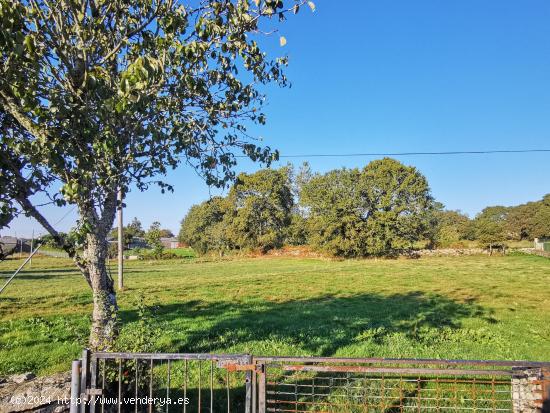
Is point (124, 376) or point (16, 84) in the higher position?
point (16, 84)

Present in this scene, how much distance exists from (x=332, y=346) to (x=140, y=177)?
5277 mm

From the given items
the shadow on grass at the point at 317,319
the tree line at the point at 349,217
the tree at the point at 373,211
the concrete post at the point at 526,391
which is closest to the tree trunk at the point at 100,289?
the shadow on grass at the point at 317,319

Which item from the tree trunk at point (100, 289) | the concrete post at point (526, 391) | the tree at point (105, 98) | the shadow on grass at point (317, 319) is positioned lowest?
the shadow on grass at point (317, 319)

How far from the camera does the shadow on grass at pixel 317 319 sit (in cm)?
907

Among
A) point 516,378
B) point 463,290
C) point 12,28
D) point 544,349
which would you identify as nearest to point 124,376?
point 12,28

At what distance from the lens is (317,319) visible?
11.7 m

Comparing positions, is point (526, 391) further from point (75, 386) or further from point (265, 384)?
point (75, 386)

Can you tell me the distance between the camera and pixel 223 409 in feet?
18.1

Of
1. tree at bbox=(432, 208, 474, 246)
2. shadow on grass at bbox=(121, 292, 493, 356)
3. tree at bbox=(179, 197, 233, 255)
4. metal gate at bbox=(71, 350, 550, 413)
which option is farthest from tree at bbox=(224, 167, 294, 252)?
metal gate at bbox=(71, 350, 550, 413)

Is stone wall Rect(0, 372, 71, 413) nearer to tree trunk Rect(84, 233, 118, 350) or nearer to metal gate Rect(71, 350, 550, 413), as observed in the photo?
metal gate Rect(71, 350, 550, 413)

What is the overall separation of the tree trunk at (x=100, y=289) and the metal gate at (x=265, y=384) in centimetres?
112

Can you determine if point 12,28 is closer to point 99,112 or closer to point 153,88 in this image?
point 99,112

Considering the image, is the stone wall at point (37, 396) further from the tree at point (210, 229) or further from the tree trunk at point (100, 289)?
the tree at point (210, 229)

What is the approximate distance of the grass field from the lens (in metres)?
8.17
